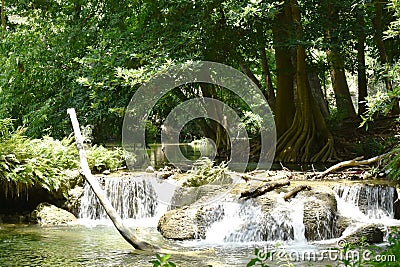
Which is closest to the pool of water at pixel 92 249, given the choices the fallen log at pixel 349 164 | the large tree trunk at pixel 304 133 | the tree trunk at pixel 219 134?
the fallen log at pixel 349 164

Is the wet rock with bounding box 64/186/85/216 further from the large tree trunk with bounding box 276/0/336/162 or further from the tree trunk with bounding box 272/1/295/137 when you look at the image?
the tree trunk with bounding box 272/1/295/137

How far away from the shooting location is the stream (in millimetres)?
8273

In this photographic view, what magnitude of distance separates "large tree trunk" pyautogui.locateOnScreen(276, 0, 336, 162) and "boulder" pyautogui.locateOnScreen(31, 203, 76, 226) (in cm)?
645

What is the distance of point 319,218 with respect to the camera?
991cm

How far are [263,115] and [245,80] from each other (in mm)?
1331

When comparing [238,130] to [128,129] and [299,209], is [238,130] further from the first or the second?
[299,209]

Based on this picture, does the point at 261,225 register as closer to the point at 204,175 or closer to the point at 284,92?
the point at 204,175

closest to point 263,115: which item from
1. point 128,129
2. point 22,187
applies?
point 128,129

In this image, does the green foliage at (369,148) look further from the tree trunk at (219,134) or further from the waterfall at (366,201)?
the waterfall at (366,201)

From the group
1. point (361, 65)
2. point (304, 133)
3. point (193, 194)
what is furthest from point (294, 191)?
point (361, 65)

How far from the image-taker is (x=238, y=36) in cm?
1642

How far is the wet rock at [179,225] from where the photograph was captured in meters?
9.91

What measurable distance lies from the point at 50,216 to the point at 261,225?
13.1ft

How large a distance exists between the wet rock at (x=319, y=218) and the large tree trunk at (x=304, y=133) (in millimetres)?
5964
